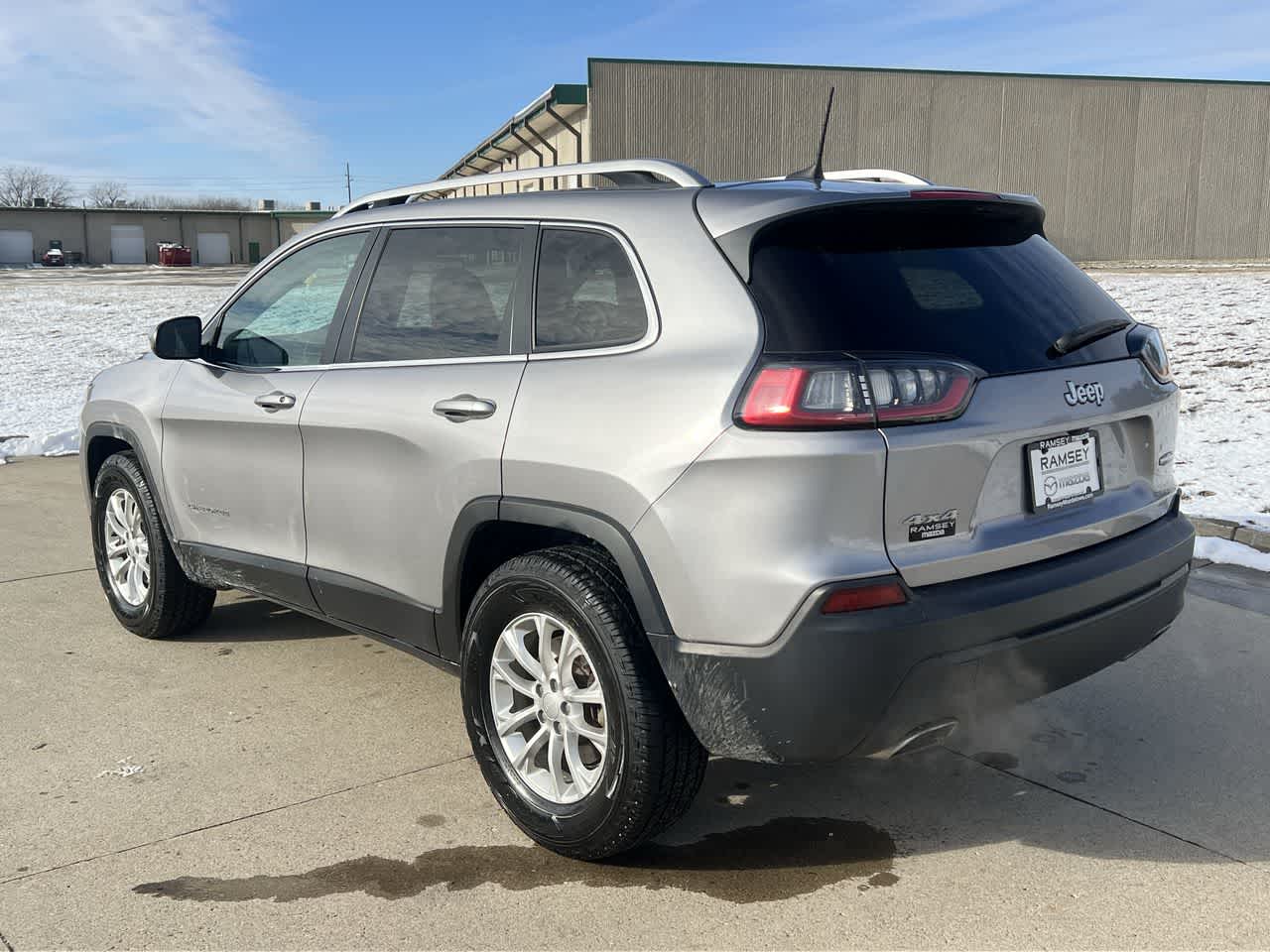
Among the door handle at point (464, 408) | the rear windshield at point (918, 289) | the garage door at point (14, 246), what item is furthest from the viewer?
the garage door at point (14, 246)

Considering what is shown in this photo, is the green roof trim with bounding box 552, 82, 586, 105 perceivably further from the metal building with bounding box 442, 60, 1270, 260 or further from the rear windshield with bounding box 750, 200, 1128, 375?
the rear windshield with bounding box 750, 200, 1128, 375

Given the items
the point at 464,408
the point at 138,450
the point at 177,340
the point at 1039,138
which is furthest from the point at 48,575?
the point at 1039,138

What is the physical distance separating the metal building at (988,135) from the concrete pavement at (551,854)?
3400 cm

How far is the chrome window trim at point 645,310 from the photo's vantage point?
3.07 m

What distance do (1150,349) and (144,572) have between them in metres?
4.11

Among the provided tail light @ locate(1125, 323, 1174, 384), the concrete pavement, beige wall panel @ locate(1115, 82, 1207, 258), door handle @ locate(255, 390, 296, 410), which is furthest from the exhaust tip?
beige wall panel @ locate(1115, 82, 1207, 258)

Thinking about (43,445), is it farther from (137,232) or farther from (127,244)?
(127,244)

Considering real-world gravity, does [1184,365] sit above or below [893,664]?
above

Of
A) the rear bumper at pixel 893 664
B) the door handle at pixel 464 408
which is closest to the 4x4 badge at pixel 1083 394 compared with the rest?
the rear bumper at pixel 893 664

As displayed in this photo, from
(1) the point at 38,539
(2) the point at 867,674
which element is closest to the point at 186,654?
(1) the point at 38,539

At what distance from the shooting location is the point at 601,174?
3.52m

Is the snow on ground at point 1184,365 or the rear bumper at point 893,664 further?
the snow on ground at point 1184,365

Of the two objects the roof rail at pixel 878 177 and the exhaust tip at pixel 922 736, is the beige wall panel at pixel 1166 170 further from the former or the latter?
the exhaust tip at pixel 922 736

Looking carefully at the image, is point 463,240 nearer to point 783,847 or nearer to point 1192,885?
point 783,847
